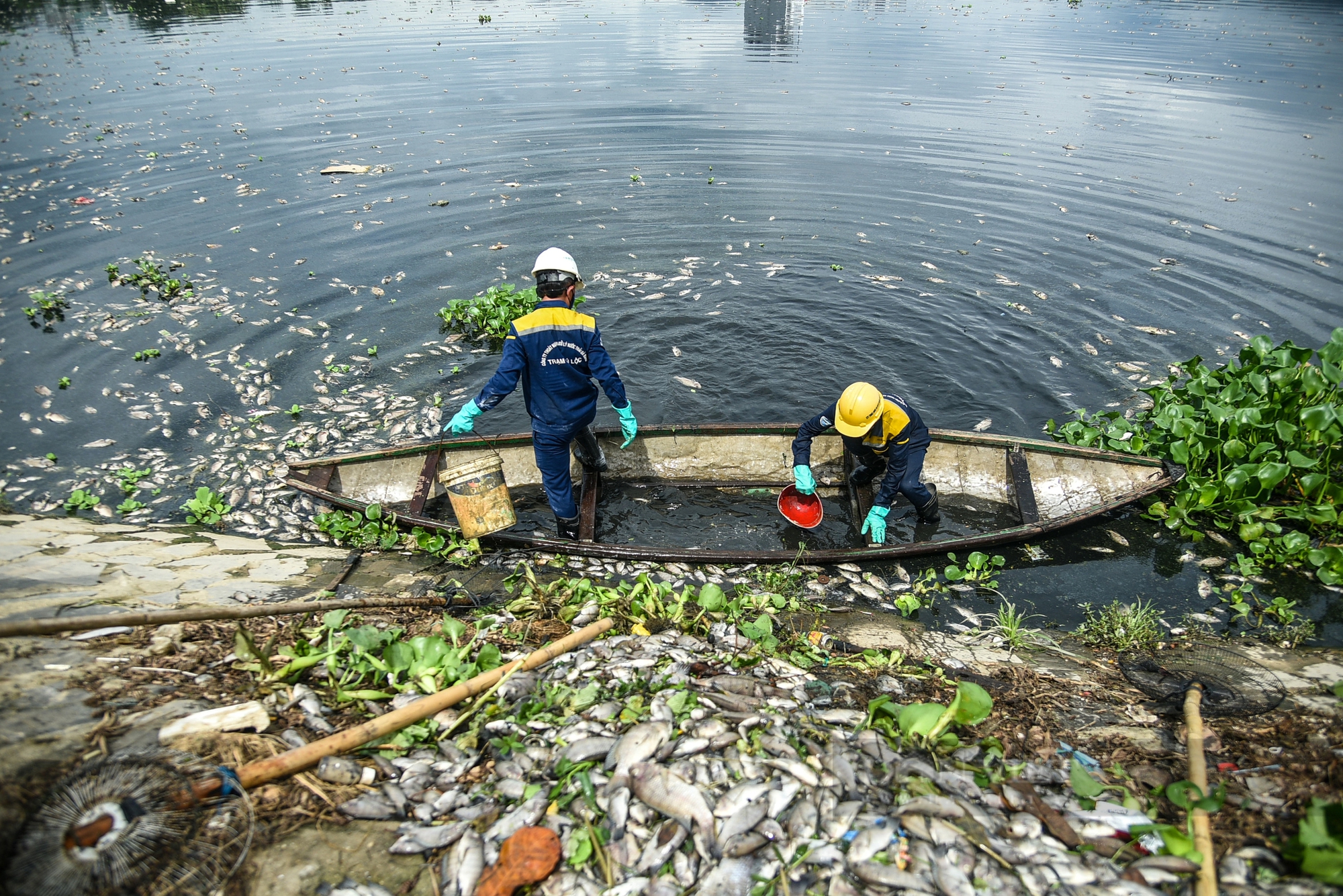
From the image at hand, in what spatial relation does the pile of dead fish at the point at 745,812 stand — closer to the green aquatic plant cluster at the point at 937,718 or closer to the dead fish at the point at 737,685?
the green aquatic plant cluster at the point at 937,718

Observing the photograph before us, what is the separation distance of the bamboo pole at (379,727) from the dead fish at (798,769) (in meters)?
2.21

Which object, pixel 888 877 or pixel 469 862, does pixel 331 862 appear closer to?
pixel 469 862

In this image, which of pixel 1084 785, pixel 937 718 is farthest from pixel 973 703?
pixel 1084 785

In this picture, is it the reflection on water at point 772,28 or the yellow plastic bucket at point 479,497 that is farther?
the reflection on water at point 772,28

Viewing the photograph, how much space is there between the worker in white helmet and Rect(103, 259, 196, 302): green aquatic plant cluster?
11.4 meters

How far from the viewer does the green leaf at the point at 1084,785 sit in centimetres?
482

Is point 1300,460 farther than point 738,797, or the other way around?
point 1300,460

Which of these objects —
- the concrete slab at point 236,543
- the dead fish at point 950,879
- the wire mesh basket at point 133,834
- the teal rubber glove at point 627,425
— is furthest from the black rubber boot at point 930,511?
the concrete slab at point 236,543

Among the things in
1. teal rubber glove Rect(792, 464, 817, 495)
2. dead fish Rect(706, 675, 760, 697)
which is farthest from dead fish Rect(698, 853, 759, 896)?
teal rubber glove Rect(792, 464, 817, 495)

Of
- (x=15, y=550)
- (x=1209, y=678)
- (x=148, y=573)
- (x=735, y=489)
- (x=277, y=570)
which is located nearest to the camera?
(x=1209, y=678)

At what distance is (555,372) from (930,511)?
568 centimetres

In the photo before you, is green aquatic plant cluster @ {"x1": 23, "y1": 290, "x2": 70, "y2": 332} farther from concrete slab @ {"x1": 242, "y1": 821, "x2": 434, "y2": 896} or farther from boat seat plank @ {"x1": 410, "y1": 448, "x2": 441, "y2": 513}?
→ concrete slab @ {"x1": 242, "y1": 821, "x2": 434, "y2": 896}

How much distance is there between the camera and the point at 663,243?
18.8m

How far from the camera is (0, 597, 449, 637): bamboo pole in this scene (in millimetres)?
5086
